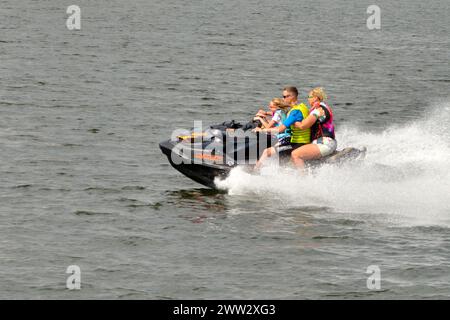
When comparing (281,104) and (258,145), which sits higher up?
(281,104)

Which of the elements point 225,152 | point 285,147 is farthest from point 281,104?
point 225,152

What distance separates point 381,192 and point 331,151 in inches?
59.2

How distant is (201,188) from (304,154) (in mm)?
2944

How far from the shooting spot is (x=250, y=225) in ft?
62.0

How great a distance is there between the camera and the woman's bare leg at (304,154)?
65.4 ft

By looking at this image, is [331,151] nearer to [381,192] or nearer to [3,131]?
[381,192]

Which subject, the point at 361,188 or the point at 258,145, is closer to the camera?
the point at 258,145

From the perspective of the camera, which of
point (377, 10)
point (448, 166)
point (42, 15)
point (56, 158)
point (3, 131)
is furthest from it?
point (377, 10)

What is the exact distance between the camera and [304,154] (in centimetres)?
1994

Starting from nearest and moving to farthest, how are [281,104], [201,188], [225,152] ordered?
[281,104] → [225,152] → [201,188]

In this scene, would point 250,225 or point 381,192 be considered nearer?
point 250,225

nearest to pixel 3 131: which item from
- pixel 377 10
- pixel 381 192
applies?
pixel 381 192

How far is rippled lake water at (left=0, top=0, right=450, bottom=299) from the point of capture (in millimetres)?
16266

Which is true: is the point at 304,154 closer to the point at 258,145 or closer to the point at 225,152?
the point at 258,145
